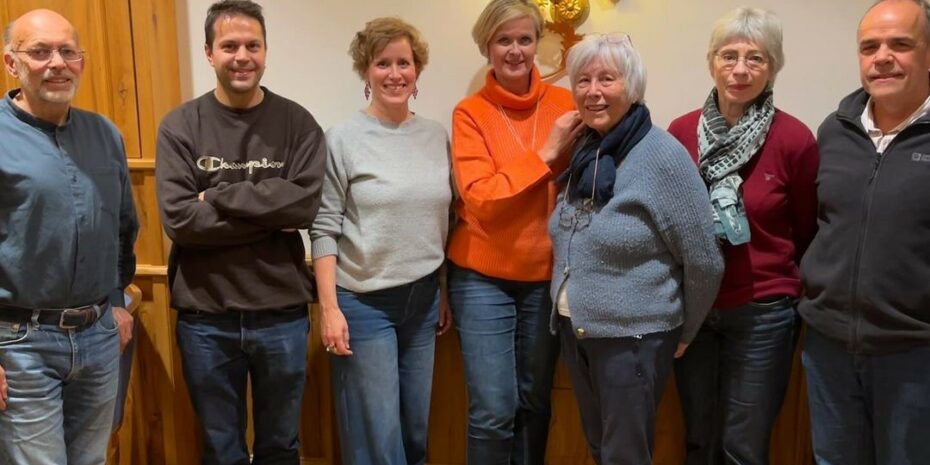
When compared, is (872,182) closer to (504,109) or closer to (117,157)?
(504,109)

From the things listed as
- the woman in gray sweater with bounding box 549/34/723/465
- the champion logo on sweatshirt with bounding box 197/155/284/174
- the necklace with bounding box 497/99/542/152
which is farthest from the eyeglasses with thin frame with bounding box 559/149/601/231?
the champion logo on sweatshirt with bounding box 197/155/284/174

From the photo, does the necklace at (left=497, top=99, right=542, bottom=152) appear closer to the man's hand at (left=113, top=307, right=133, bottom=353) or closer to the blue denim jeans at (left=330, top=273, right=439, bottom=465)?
the blue denim jeans at (left=330, top=273, right=439, bottom=465)

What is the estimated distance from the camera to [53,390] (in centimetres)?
167

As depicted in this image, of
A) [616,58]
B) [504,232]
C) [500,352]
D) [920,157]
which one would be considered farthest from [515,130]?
[920,157]

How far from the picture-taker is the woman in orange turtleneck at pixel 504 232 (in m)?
2.00

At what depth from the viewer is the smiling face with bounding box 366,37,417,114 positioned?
201 centimetres

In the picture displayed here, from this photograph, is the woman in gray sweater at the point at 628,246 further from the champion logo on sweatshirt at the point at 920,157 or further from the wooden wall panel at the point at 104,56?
the wooden wall panel at the point at 104,56

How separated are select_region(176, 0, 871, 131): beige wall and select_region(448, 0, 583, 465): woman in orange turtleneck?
0.33 metres

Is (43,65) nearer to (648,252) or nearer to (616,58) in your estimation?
(616,58)

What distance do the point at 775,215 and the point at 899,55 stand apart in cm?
44

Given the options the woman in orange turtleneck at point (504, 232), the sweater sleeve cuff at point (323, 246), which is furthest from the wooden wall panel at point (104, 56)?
the woman in orange turtleneck at point (504, 232)

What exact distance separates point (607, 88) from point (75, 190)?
1213mm

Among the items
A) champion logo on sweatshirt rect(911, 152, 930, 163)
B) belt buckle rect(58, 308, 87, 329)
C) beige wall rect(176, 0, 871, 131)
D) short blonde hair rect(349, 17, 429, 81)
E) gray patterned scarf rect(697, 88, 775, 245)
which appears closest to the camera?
champion logo on sweatshirt rect(911, 152, 930, 163)

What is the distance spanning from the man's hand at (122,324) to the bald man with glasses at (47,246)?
144 millimetres
